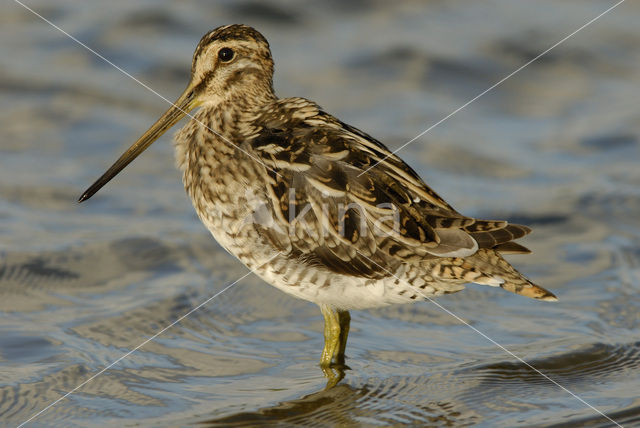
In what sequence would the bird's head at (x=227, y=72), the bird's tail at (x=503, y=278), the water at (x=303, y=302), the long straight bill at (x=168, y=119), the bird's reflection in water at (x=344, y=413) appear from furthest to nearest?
the long straight bill at (x=168, y=119)
the bird's head at (x=227, y=72)
the water at (x=303, y=302)
the bird's reflection in water at (x=344, y=413)
the bird's tail at (x=503, y=278)

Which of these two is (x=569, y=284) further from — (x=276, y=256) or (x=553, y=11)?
(x=553, y=11)

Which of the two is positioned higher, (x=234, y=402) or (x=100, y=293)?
(x=100, y=293)

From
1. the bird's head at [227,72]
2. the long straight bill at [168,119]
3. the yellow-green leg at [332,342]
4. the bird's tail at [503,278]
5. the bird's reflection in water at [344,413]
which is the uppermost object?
the bird's head at [227,72]

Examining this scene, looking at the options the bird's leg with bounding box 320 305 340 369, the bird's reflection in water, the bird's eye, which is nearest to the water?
the bird's reflection in water

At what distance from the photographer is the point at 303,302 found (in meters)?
7.27

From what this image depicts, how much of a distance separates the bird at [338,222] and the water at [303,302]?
28.9 inches

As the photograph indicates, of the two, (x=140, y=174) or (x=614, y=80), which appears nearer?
(x=140, y=174)

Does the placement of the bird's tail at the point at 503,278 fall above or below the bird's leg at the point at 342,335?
above

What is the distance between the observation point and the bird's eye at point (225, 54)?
20.4 ft

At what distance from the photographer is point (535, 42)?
37.7 feet

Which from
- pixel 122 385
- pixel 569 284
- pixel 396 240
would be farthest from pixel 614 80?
pixel 122 385

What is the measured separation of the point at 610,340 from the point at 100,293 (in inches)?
140

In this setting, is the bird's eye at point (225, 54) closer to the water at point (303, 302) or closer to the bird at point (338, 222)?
the bird at point (338, 222)

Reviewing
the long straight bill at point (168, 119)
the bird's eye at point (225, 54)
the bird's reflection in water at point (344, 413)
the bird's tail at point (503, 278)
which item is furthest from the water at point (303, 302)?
the bird's eye at point (225, 54)
